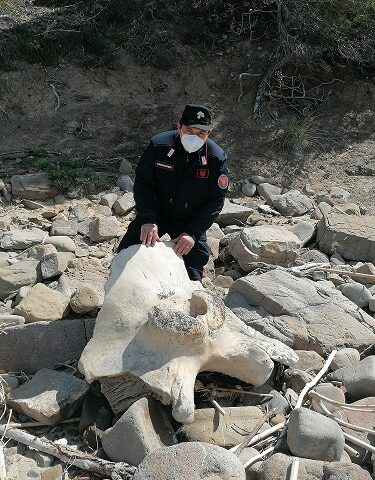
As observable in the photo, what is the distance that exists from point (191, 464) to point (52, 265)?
2.59 m

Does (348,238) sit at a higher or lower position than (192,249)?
lower

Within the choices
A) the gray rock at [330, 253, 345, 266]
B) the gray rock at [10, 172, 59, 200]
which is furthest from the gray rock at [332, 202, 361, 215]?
the gray rock at [10, 172, 59, 200]

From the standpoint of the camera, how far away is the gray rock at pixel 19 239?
5.79m

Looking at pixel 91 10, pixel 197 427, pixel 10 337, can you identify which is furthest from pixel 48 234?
pixel 91 10

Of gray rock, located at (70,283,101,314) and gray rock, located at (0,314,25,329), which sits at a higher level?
gray rock, located at (70,283,101,314)

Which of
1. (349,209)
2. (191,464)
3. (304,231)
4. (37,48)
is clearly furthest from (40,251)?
(37,48)

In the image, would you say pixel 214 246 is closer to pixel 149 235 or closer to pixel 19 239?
pixel 19 239

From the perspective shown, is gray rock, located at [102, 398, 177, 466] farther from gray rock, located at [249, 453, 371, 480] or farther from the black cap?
the black cap

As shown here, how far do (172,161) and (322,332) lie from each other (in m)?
1.63

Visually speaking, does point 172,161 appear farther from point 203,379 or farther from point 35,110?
point 35,110

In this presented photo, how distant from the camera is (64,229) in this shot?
6.26 metres

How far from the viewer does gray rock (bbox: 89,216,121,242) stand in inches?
241

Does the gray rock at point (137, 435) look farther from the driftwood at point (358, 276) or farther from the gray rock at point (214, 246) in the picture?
the gray rock at point (214, 246)

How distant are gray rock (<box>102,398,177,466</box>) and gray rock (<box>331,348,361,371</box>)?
1.35 meters
